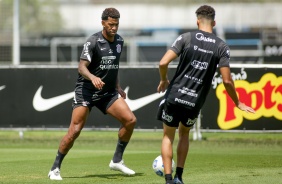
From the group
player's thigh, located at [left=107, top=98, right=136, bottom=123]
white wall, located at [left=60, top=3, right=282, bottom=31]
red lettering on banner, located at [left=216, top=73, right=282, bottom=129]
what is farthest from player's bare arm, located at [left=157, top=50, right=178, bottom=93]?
white wall, located at [left=60, top=3, right=282, bottom=31]

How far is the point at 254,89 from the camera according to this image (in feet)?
61.8

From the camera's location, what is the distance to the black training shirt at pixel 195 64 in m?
10.6

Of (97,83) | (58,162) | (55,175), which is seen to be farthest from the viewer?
(58,162)

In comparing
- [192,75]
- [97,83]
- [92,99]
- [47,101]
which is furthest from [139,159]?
[192,75]

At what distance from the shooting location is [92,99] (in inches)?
496

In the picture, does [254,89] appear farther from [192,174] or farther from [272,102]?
[192,174]

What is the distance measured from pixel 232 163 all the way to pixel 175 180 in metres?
3.69

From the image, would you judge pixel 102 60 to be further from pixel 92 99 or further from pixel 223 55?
pixel 223 55

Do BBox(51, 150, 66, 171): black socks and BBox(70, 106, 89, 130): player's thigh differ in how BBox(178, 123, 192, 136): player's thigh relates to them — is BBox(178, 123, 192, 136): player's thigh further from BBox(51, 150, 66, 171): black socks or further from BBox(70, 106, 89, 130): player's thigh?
BBox(51, 150, 66, 171): black socks

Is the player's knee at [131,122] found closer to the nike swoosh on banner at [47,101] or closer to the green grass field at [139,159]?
the green grass field at [139,159]

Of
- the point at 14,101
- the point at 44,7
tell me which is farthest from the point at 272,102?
the point at 44,7

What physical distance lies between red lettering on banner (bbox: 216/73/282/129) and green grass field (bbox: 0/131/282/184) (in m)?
0.63

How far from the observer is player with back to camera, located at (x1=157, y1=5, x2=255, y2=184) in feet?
34.8

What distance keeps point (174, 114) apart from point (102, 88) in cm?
207
